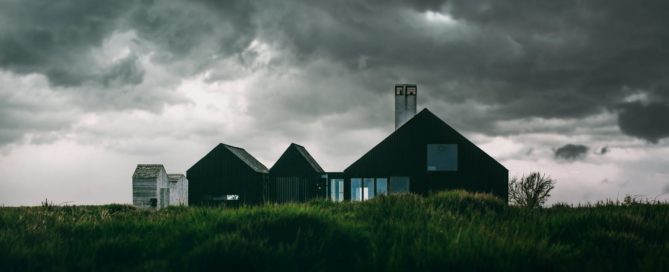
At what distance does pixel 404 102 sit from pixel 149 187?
20.6m

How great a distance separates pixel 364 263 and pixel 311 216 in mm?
2159

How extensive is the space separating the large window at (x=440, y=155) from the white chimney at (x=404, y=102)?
2.80 metres

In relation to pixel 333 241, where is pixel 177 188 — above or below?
below

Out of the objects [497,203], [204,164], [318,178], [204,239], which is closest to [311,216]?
[204,239]

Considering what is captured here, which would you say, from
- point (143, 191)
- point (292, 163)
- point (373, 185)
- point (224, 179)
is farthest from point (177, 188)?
point (373, 185)

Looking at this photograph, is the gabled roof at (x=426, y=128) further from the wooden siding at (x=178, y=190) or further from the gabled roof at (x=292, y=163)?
the wooden siding at (x=178, y=190)

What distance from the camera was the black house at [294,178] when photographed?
134ft

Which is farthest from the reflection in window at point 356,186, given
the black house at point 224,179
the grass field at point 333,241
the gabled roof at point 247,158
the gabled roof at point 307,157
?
the grass field at point 333,241

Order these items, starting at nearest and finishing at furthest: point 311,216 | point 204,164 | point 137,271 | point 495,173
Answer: point 137,271 → point 311,216 → point 495,173 → point 204,164

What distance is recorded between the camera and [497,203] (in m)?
14.0

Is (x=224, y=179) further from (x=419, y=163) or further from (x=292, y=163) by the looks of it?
(x=419, y=163)

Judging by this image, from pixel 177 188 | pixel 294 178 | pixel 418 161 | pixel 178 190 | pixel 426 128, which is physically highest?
pixel 426 128

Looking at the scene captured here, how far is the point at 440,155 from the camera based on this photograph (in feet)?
114

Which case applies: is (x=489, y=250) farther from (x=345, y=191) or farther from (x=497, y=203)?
(x=345, y=191)
